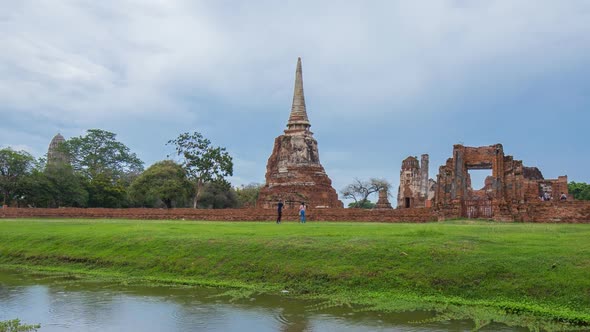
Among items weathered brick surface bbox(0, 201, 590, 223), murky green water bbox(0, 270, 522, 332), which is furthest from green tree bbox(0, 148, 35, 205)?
murky green water bbox(0, 270, 522, 332)

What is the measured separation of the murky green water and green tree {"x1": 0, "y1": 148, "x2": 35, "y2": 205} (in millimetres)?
43536

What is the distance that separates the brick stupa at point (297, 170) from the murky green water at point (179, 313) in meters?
33.3

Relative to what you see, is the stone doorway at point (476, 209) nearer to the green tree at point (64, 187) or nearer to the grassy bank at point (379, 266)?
the grassy bank at point (379, 266)

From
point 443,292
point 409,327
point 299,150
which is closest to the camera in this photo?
point 409,327

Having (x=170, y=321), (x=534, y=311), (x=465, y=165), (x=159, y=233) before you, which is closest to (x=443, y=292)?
(x=534, y=311)

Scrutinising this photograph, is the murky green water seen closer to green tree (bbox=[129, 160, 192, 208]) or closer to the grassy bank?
the grassy bank

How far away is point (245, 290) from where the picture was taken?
13867 mm

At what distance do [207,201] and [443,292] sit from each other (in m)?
54.2

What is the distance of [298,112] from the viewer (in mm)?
53438

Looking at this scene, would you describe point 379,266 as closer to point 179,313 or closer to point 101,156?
point 179,313

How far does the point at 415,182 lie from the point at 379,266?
46821 mm

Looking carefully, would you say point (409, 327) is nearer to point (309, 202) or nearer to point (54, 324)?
point (54, 324)

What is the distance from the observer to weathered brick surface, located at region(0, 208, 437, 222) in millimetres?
32594

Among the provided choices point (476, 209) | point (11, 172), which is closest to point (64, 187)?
point (11, 172)
